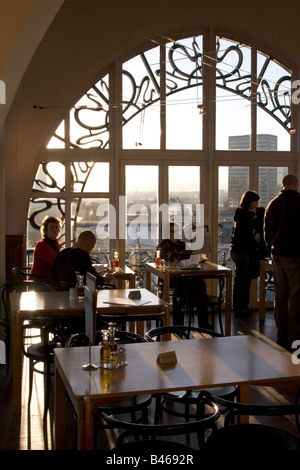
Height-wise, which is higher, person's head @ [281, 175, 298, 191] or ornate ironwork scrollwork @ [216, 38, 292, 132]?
ornate ironwork scrollwork @ [216, 38, 292, 132]

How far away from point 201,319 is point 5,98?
4093 millimetres

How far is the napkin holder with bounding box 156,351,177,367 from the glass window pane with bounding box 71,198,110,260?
5.36m

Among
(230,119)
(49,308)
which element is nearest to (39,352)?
(49,308)

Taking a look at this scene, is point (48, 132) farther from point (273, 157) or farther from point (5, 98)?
point (5, 98)

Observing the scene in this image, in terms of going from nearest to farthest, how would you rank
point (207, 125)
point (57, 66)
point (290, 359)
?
point (290, 359), point (57, 66), point (207, 125)

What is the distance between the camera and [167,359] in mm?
3273

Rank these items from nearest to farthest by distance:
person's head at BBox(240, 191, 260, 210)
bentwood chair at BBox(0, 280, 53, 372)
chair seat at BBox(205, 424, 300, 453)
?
chair seat at BBox(205, 424, 300, 453) → bentwood chair at BBox(0, 280, 53, 372) → person's head at BBox(240, 191, 260, 210)

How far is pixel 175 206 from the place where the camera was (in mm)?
8820

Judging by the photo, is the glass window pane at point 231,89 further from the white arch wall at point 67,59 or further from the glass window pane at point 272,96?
the white arch wall at point 67,59

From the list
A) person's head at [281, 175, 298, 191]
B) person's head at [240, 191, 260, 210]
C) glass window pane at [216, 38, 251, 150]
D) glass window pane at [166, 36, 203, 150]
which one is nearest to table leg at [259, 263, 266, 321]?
person's head at [240, 191, 260, 210]

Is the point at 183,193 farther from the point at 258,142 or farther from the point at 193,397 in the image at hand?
the point at 193,397

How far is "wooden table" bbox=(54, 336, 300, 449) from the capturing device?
9.31 feet

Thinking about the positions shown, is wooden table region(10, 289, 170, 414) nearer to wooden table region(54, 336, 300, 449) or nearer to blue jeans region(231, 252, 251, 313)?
wooden table region(54, 336, 300, 449)
